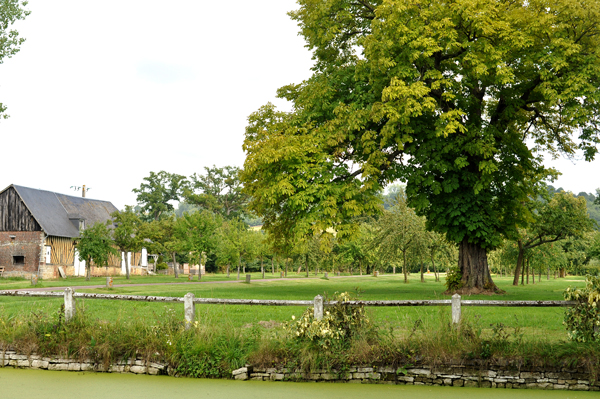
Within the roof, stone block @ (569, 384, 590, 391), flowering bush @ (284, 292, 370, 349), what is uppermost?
the roof

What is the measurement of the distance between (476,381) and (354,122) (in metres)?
12.6

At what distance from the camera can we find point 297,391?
319 inches

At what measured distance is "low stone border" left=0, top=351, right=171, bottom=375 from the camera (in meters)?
9.18

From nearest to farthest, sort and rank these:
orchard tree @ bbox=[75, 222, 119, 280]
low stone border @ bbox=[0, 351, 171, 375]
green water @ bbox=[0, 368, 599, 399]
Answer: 1. green water @ bbox=[0, 368, 599, 399]
2. low stone border @ bbox=[0, 351, 171, 375]
3. orchard tree @ bbox=[75, 222, 119, 280]

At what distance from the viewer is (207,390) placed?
814 centimetres

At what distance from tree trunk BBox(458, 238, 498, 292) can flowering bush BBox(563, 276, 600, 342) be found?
12126 millimetres

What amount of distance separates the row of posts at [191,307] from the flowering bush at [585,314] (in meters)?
1.99

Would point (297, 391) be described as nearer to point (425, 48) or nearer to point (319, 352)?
point (319, 352)

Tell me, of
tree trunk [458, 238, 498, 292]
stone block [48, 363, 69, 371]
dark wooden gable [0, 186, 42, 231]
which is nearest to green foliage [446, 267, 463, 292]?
tree trunk [458, 238, 498, 292]

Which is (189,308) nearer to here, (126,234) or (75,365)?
(75,365)

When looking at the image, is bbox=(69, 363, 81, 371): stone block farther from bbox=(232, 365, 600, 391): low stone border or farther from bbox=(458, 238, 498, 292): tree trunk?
bbox=(458, 238, 498, 292): tree trunk

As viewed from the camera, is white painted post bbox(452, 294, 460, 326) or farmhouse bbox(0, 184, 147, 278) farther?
farmhouse bbox(0, 184, 147, 278)

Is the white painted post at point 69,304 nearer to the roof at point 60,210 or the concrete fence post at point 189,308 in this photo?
the concrete fence post at point 189,308

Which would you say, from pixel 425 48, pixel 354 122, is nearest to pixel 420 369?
pixel 354 122
